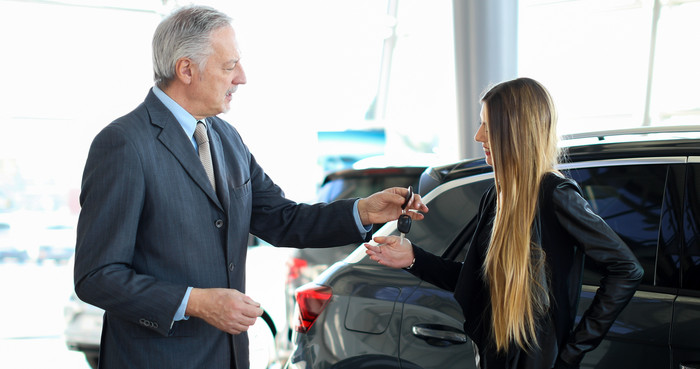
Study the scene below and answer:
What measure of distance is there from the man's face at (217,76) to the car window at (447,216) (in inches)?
30.9

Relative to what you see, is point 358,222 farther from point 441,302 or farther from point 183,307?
point 183,307

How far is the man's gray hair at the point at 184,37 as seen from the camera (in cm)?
166

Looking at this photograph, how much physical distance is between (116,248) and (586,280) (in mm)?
1333

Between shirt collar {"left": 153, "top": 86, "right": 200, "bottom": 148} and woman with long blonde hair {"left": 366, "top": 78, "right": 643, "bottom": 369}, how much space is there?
2.59 feet

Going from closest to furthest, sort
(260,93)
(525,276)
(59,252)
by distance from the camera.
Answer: (525,276) → (59,252) → (260,93)

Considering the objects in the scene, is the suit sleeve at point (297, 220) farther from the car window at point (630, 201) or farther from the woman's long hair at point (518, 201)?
the car window at point (630, 201)

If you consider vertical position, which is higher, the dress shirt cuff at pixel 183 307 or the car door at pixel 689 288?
the dress shirt cuff at pixel 183 307

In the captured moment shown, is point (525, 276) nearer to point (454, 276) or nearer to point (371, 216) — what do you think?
point (454, 276)

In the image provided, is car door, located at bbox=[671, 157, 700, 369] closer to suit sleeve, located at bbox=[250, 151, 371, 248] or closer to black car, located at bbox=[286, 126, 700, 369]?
black car, located at bbox=[286, 126, 700, 369]

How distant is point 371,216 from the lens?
1981 mm

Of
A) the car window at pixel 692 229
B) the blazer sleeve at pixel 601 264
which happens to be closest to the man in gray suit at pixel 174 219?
the blazer sleeve at pixel 601 264

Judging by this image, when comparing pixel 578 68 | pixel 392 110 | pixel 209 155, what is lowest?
pixel 392 110

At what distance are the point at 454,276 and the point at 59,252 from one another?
6.20m

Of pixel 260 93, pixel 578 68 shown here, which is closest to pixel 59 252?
pixel 260 93
